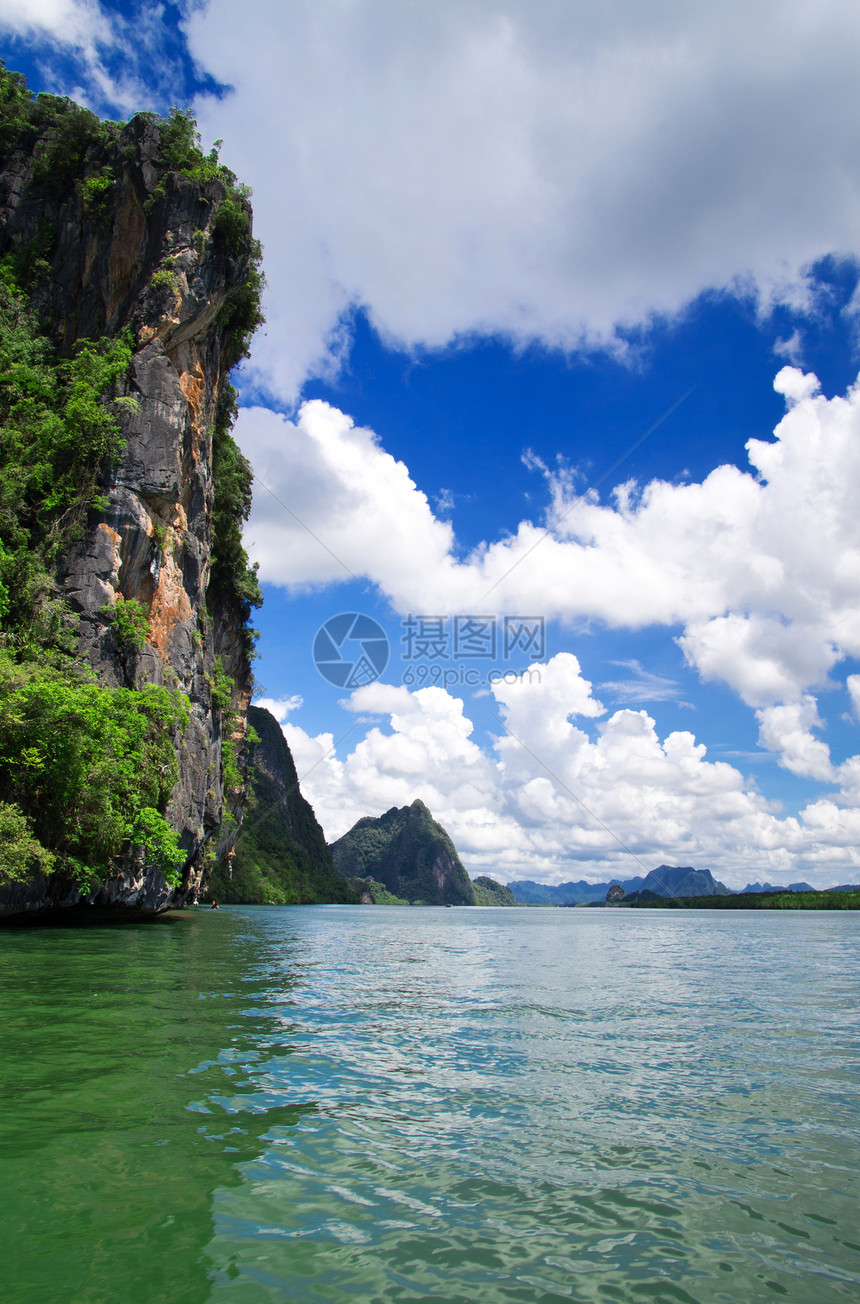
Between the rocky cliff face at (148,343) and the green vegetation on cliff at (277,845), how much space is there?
203ft

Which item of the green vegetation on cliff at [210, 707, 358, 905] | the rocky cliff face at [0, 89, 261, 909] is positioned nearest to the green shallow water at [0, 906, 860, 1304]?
the rocky cliff face at [0, 89, 261, 909]

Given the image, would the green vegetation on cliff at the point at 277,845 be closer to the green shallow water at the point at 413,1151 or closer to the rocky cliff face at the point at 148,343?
the rocky cliff face at the point at 148,343

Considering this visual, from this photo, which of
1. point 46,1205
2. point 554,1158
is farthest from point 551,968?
point 46,1205

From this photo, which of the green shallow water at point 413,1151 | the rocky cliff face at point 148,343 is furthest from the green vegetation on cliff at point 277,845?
the green shallow water at point 413,1151

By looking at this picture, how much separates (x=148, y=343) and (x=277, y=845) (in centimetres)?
10345

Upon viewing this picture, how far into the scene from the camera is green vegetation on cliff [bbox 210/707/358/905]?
97750 millimetres

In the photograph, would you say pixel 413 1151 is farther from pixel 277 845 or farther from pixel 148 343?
pixel 277 845

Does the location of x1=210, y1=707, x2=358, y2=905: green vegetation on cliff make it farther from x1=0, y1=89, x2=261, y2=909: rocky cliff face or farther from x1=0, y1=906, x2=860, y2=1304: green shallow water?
x1=0, y1=906, x2=860, y2=1304: green shallow water

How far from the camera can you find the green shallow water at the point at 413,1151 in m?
3.70

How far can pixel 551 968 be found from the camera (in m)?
19.7

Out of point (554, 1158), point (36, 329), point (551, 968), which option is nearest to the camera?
point (554, 1158)

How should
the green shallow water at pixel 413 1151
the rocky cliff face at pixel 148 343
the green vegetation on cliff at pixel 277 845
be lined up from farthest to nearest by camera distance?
1. the green vegetation on cliff at pixel 277 845
2. the rocky cliff face at pixel 148 343
3. the green shallow water at pixel 413 1151

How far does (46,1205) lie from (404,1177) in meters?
2.32

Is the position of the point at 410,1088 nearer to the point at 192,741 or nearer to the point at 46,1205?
the point at 46,1205
